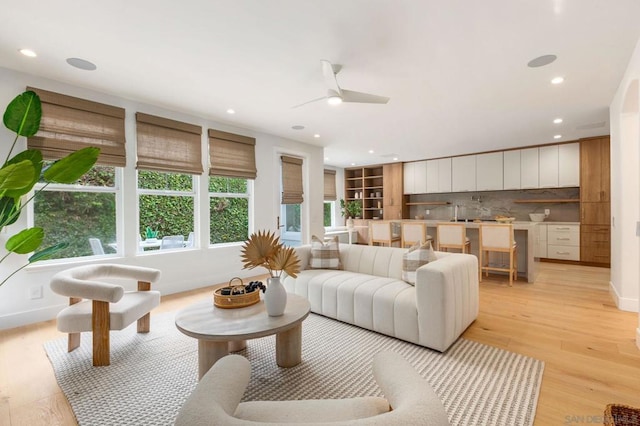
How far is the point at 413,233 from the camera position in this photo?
5328 millimetres

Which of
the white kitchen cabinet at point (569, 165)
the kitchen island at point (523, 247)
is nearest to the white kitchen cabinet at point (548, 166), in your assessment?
the white kitchen cabinet at point (569, 165)

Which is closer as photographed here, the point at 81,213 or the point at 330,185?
the point at 81,213

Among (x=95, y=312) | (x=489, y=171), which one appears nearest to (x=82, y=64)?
(x=95, y=312)

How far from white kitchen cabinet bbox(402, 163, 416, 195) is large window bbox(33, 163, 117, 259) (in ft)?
22.2

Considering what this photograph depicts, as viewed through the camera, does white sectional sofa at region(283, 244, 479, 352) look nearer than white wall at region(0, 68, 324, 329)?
Yes

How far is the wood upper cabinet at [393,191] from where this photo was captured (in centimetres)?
834

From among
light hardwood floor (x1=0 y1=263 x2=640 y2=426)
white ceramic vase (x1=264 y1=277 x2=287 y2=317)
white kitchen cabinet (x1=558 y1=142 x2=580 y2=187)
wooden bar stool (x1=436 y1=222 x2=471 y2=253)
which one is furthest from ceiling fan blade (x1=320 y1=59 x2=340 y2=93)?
white kitchen cabinet (x1=558 y1=142 x2=580 y2=187)

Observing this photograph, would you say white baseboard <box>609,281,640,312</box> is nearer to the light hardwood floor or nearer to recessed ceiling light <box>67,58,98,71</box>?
the light hardwood floor

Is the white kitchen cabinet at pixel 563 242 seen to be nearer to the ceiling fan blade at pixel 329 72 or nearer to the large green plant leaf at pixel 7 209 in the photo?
the ceiling fan blade at pixel 329 72

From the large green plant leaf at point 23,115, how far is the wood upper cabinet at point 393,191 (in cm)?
752

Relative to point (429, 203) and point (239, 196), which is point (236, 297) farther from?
point (429, 203)

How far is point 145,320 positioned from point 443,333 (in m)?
2.62

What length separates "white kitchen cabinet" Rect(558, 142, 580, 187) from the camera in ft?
19.6

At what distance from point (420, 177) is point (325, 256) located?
212 inches
